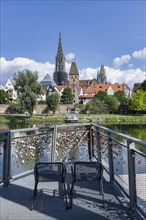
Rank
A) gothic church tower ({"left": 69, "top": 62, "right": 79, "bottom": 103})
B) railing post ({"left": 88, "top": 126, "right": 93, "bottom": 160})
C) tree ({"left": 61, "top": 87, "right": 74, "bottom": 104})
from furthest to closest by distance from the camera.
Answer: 1. gothic church tower ({"left": 69, "top": 62, "right": 79, "bottom": 103})
2. tree ({"left": 61, "top": 87, "right": 74, "bottom": 104})
3. railing post ({"left": 88, "top": 126, "right": 93, "bottom": 160})

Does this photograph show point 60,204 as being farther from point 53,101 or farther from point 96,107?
point 96,107

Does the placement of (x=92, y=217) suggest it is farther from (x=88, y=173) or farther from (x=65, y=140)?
(x=65, y=140)

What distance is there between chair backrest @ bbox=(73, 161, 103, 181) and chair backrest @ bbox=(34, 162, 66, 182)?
0.60 ft

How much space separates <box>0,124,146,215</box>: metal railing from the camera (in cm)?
332

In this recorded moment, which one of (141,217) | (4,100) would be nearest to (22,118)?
(4,100)

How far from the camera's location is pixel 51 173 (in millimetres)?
3512

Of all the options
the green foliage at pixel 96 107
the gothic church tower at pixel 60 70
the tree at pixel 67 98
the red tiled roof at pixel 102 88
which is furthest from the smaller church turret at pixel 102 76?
the green foliage at pixel 96 107

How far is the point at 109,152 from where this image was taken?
15.1 ft

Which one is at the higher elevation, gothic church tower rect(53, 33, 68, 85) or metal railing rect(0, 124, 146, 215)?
gothic church tower rect(53, 33, 68, 85)

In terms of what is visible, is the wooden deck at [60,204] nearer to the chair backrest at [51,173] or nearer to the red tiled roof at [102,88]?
the chair backrest at [51,173]

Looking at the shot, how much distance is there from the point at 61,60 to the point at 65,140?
13987 cm

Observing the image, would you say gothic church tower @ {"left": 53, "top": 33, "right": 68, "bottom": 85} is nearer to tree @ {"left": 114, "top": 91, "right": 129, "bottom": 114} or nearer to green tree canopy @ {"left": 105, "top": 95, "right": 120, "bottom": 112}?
tree @ {"left": 114, "top": 91, "right": 129, "bottom": 114}

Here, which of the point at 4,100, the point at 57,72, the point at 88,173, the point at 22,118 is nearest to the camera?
the point at 88,173

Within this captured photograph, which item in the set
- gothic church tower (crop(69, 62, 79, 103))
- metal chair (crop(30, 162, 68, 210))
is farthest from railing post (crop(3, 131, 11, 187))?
gothic church tower (crop(69, 62, 79, 103))
